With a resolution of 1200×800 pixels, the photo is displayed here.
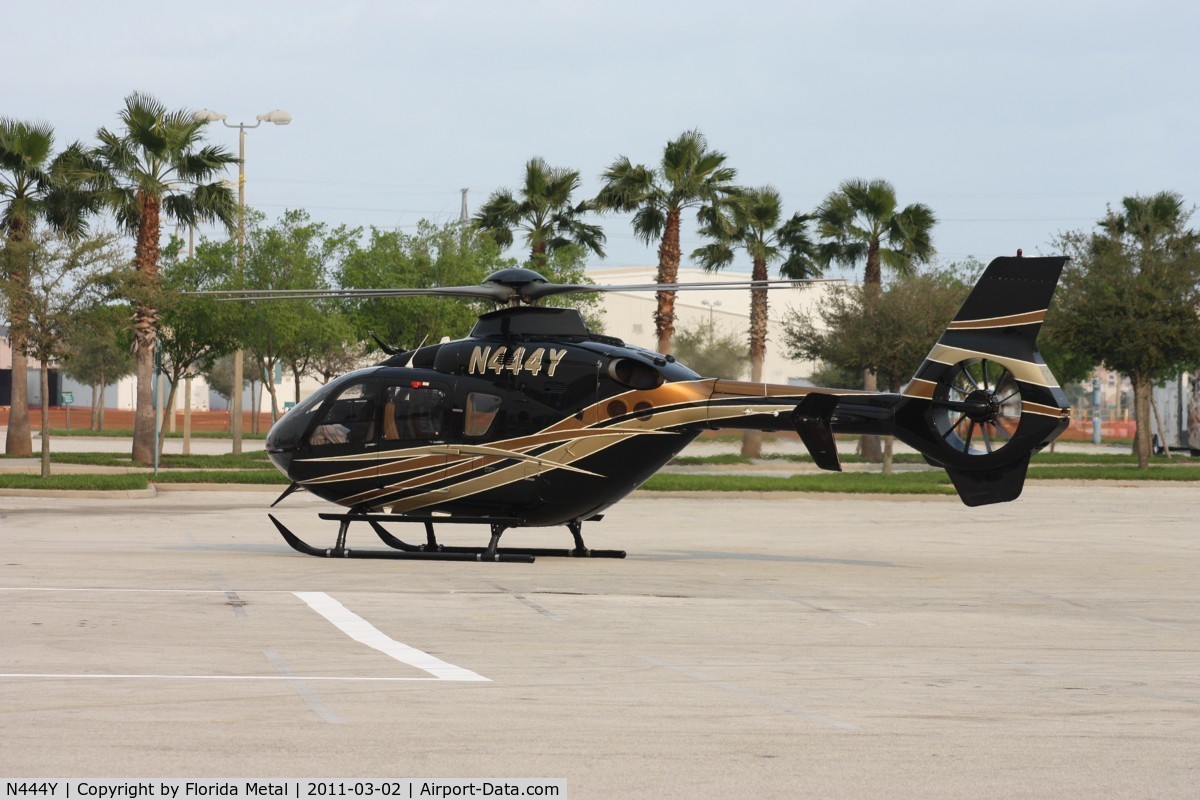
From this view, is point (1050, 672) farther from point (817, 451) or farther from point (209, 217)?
point (209, 217)

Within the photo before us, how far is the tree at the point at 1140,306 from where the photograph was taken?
43438mm

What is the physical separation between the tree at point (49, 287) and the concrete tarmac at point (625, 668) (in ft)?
45.4

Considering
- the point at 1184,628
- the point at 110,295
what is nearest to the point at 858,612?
the point at 1184,628

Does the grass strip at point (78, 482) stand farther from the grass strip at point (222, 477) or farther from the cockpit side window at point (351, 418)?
the cockpit side window at point (351, 418)

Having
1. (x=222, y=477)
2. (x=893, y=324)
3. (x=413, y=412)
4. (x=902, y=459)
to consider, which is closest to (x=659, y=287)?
(x=413, y=412)

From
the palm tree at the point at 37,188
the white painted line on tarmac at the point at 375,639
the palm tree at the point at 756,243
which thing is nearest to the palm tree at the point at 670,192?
the palm tree at the point at 756,243

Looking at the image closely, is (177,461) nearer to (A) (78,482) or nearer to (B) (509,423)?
(A) (78,482)

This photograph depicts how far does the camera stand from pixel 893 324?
144 feet

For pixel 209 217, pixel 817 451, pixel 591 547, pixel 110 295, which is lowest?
pixel 591 547

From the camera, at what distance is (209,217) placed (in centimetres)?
4241

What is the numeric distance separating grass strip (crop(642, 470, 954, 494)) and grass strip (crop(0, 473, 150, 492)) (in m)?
11.1

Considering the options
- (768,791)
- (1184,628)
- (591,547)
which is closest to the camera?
(768,791)

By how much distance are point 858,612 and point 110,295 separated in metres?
25.9

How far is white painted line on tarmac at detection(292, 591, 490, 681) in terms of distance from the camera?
9.30m
